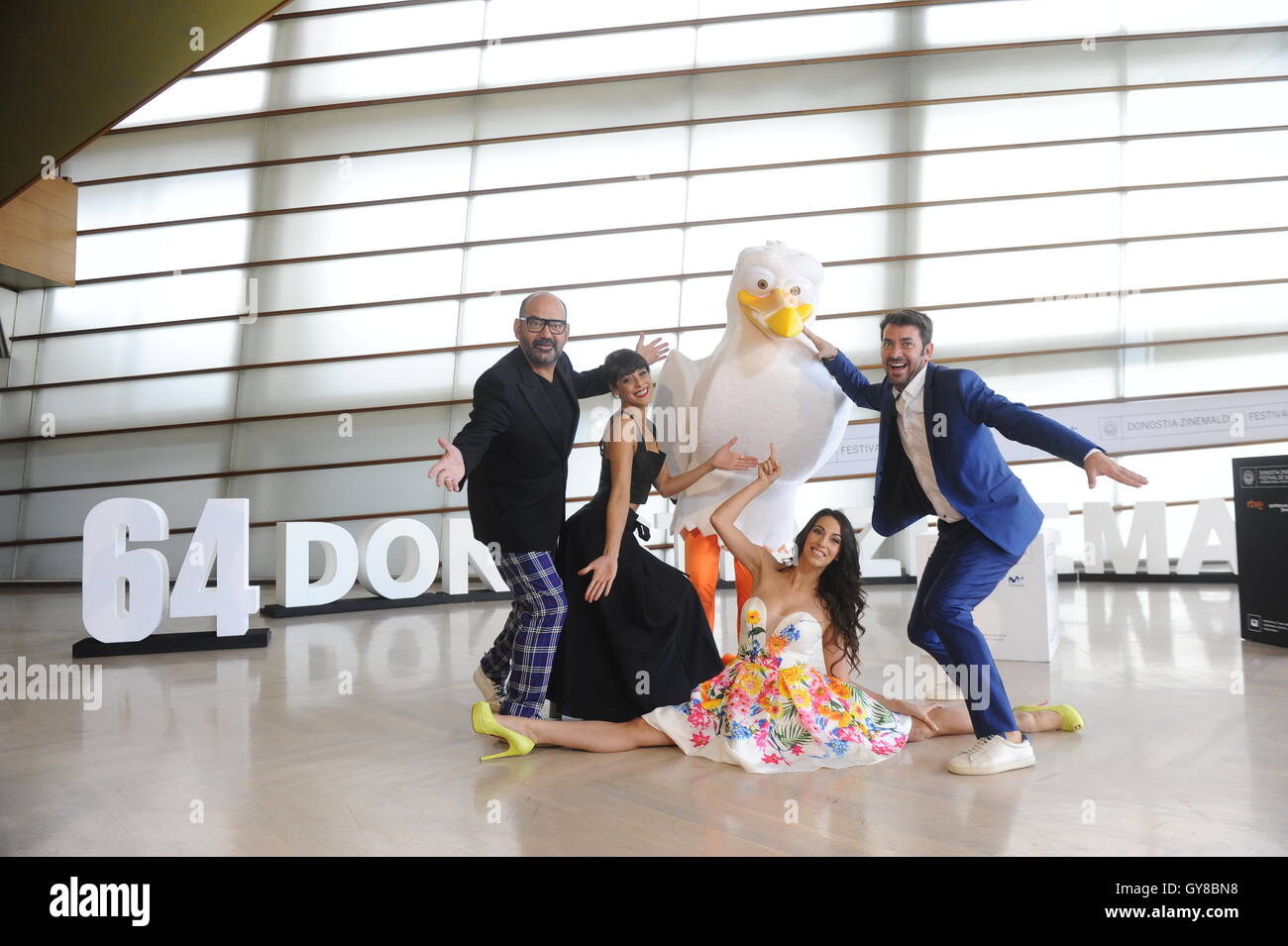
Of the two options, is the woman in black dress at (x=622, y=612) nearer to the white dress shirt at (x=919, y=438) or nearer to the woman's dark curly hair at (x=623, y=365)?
the woman's dark curly hair at (x=623, y=365)

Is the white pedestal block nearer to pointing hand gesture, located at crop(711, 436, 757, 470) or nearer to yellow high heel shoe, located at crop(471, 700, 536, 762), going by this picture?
pointing hand gesture, located at crop(711, 436, 757, 470)

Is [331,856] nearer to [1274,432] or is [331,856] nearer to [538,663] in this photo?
[538,663]

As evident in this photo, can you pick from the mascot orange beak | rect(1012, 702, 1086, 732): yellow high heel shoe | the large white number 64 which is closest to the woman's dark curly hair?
the mascot orange beak

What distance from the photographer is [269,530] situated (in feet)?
32.3

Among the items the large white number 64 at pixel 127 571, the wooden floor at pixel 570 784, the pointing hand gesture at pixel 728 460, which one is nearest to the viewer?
the wooden floor at pixel 570 784

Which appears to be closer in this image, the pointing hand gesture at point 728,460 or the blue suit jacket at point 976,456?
the blue suit jacket at point 976,456

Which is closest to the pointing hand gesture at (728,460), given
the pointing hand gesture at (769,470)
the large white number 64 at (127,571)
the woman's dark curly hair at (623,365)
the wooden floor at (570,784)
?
the pointing hand gesture at (769,470)

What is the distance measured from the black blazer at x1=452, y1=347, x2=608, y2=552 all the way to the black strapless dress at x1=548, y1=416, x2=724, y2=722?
0.50 ft

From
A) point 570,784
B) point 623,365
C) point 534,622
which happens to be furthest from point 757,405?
point 570,784

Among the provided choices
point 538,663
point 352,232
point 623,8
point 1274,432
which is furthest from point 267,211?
point 1274,432

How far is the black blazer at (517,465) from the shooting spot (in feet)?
10.3

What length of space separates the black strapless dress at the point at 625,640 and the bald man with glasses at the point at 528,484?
7cm

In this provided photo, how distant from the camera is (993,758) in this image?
111 inches

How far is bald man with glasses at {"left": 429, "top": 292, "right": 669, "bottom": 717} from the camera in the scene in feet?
10.3
